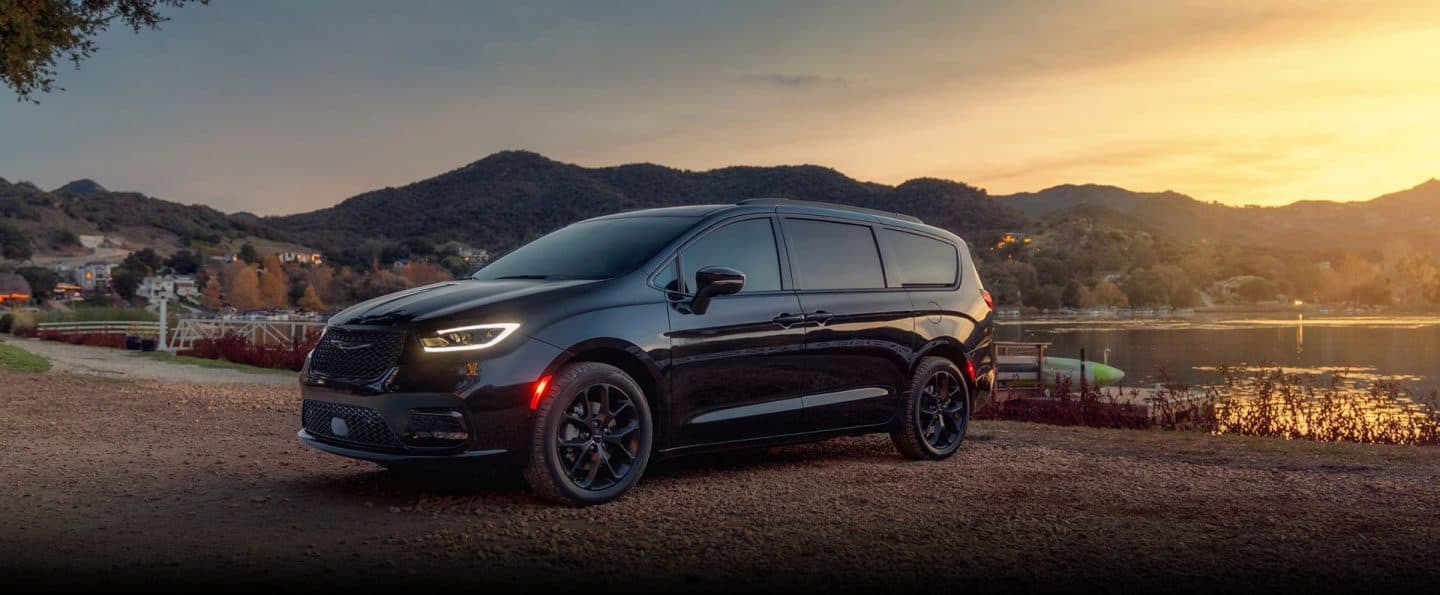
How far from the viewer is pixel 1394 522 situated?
6.72m

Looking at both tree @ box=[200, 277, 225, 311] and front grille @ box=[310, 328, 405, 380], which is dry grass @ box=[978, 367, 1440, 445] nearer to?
front grille @ box=[310, 328, 405, 380]

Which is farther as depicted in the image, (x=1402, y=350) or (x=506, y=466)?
(x=1402, y=350)

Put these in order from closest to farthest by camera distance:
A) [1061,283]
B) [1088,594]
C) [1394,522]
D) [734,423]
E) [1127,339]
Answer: [1088,594]
[1394,522]
[734,423]
[1127,339]
[1061,283]

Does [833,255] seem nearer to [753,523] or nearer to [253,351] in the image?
[753,523]

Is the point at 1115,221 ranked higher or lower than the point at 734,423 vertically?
higher

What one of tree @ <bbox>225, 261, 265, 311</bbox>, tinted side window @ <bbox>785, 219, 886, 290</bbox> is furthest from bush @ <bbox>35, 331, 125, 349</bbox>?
tree @ <bbox>225, 261, 265, 311</bbox>

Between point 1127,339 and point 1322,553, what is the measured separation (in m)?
111

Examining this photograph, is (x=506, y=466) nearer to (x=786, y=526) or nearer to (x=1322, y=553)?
(x=786, y=526)

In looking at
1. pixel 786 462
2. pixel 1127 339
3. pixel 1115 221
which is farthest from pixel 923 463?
pixel 1115 221

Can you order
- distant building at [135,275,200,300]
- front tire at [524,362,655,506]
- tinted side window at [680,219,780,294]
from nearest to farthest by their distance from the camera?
1. front tire at [524,362,655,506]
2. tinted side window at [680,219,780,294]
3. distant building at [135,275,200,300]

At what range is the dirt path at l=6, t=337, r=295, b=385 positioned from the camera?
21.8 meters

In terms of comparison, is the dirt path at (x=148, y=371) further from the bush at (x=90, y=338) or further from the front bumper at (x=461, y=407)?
the front bumper at (x=461, y=407)

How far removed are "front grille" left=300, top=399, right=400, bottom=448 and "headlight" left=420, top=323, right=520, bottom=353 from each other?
1.77ft

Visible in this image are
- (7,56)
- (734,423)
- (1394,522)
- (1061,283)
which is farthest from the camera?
(1061,283)
